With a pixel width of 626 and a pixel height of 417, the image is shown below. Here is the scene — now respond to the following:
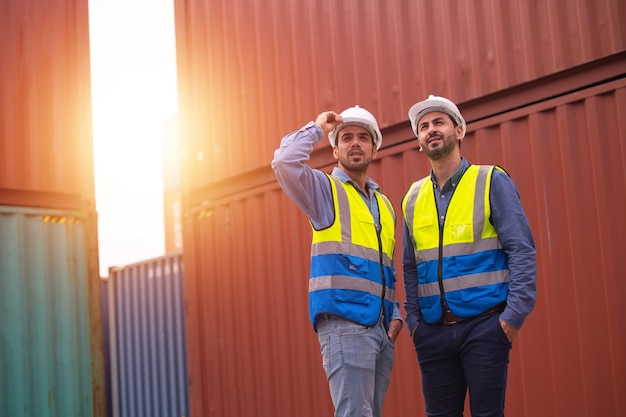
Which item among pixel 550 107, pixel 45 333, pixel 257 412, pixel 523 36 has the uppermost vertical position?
pixel 523 36

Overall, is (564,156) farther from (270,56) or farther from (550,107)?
(270,56)

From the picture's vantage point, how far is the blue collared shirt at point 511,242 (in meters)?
3.06

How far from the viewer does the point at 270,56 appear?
7.31 m

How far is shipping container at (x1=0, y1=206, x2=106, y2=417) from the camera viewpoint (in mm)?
7324

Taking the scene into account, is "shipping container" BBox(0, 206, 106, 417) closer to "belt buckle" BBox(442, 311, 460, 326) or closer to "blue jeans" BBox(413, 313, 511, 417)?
"blue jeans" BBox(413, 313, 511, 417)

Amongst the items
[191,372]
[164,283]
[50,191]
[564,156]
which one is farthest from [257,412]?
[164,283]

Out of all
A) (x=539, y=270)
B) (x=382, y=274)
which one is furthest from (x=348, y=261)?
(x=539, y=270)

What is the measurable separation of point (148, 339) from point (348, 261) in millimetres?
10839

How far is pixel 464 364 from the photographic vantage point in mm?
3145

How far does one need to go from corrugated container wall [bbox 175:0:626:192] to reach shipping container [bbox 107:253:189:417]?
5151mm

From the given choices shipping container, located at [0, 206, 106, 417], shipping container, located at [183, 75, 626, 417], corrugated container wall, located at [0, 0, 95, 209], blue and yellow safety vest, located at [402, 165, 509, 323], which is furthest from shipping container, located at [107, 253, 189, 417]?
blue and yellow safety vest, located at [402, 165, 509, 323]

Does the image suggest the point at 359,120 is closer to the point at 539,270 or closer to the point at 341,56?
the point at 539,270

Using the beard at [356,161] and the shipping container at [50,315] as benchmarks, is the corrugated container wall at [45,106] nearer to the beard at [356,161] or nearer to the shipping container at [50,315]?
the shipping container at [50,315]

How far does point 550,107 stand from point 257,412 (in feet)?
13.3
